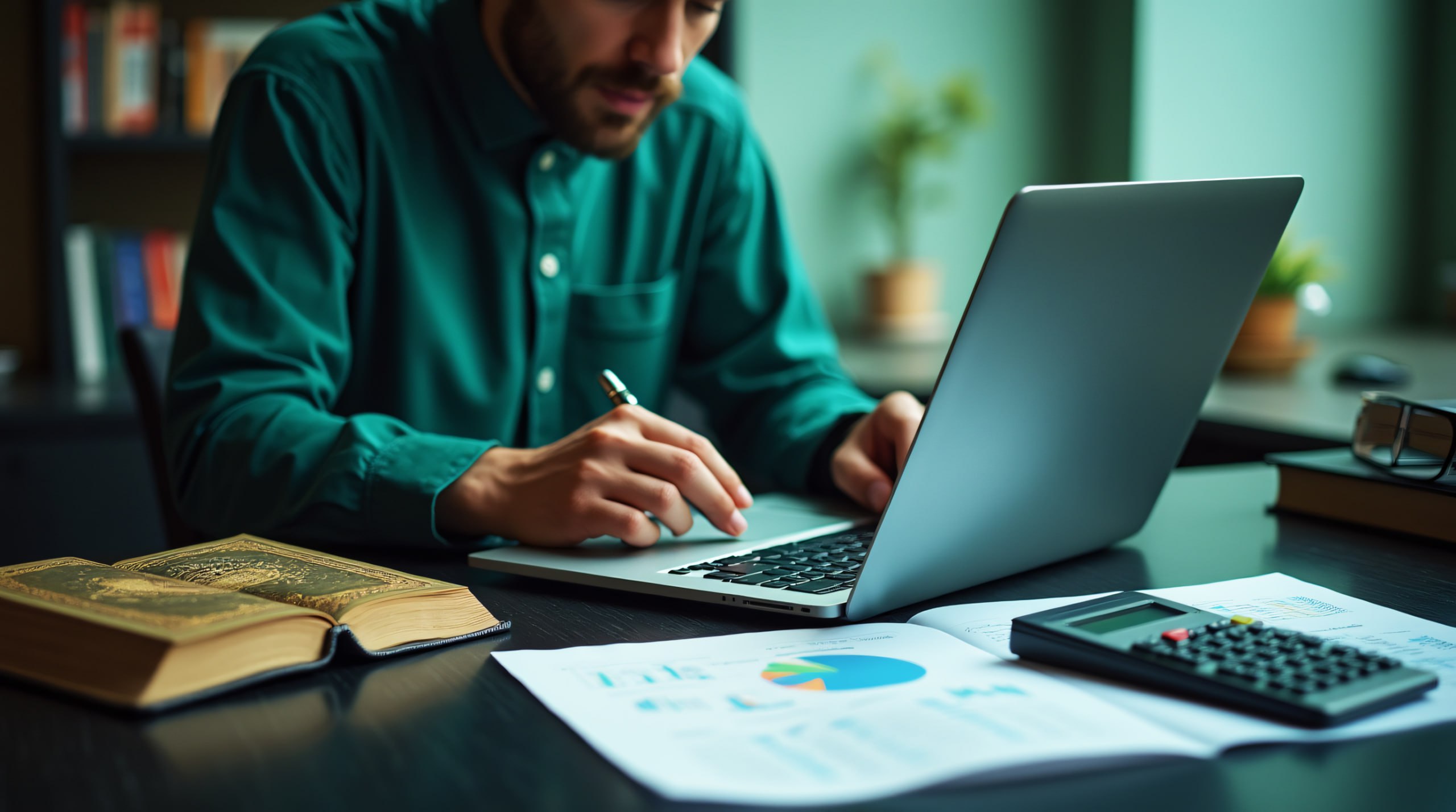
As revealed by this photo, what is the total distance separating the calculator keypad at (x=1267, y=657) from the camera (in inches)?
22.5

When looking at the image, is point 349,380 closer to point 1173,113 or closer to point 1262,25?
point 1173,113

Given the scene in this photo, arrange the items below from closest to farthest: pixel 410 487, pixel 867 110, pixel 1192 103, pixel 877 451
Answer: pixel 410 487
pixel 877 451
pixel 1192 103
pixel 867 110

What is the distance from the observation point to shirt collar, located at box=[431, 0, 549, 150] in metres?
1.29

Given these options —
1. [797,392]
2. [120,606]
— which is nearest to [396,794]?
[120,606]

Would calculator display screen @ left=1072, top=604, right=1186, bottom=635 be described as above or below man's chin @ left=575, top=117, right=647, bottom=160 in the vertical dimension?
below

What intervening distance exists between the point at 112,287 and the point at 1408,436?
7.46ft

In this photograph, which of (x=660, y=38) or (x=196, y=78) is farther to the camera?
(x=196, y=78)

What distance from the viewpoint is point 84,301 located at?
96.1 inches

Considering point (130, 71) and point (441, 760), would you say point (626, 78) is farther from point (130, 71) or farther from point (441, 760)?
point (130, 71)

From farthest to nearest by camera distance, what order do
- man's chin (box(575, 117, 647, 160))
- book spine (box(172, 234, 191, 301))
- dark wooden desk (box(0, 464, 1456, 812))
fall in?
book spine (box(172, 234, 191, 301)), man's chin (box(575, 117, 647, 160)), dark wooden desk (box(0, 464, 1456, 812))

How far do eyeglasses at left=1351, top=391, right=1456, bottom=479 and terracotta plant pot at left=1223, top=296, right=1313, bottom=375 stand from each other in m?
1.12

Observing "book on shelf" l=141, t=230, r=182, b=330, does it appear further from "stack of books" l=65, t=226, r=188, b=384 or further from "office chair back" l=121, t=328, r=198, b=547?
"office chair back" l=121, t=328, r=198, b=547

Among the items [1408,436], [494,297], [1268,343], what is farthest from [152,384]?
[1268,343]

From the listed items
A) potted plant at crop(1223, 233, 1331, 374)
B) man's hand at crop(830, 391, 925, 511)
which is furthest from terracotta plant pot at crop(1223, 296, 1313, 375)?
man's hand at crop(830, 391, 925, 511)
